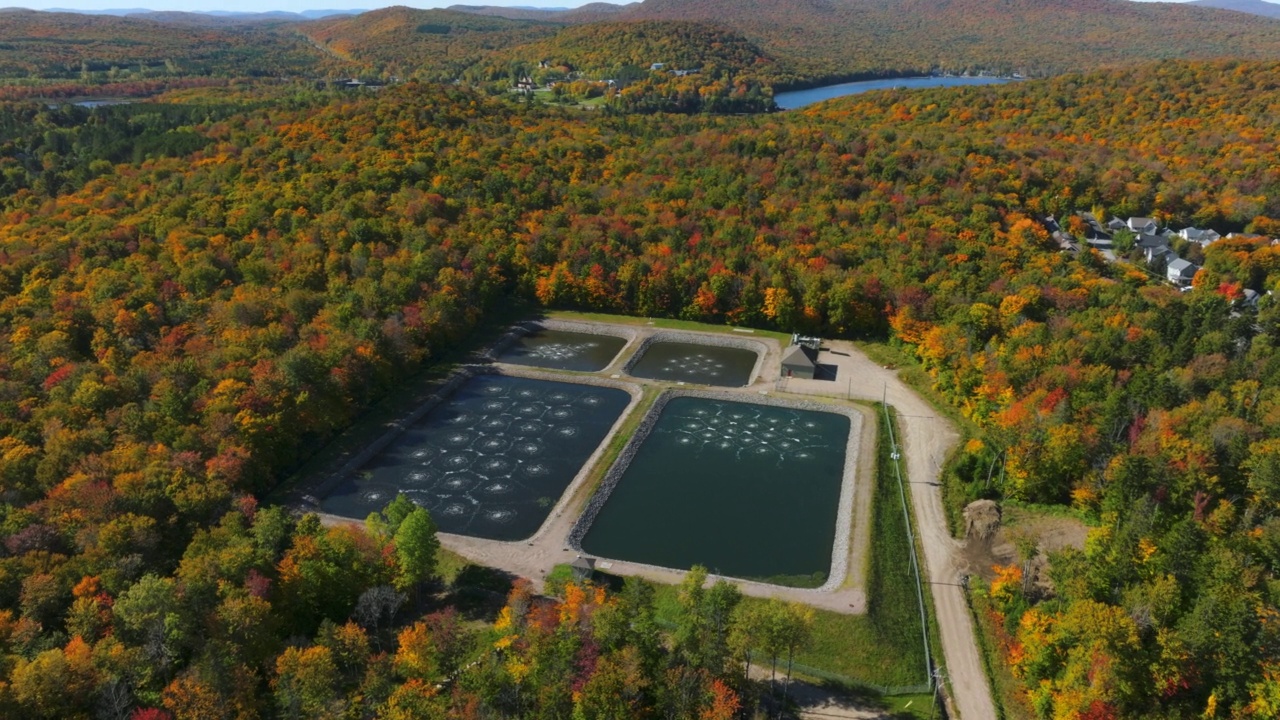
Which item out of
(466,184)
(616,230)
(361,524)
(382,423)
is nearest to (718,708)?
(361,524)

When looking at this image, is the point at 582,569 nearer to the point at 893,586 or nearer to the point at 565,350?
the point at 893,586

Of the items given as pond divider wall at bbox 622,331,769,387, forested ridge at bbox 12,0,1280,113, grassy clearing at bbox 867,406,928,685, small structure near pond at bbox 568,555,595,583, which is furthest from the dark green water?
forested ridge at bbox 12,0,1280,113

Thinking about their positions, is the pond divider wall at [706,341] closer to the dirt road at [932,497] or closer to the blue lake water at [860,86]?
the dirt road at [932,497]

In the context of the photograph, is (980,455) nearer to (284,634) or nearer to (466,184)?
(284,634)

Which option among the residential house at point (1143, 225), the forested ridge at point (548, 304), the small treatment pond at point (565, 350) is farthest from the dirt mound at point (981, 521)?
the residential house at point (1143, 225)

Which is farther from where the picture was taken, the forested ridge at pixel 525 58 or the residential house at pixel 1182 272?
the forested ridge at pixel 525 58

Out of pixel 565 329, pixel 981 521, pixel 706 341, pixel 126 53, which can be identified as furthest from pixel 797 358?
pixel 126 53
